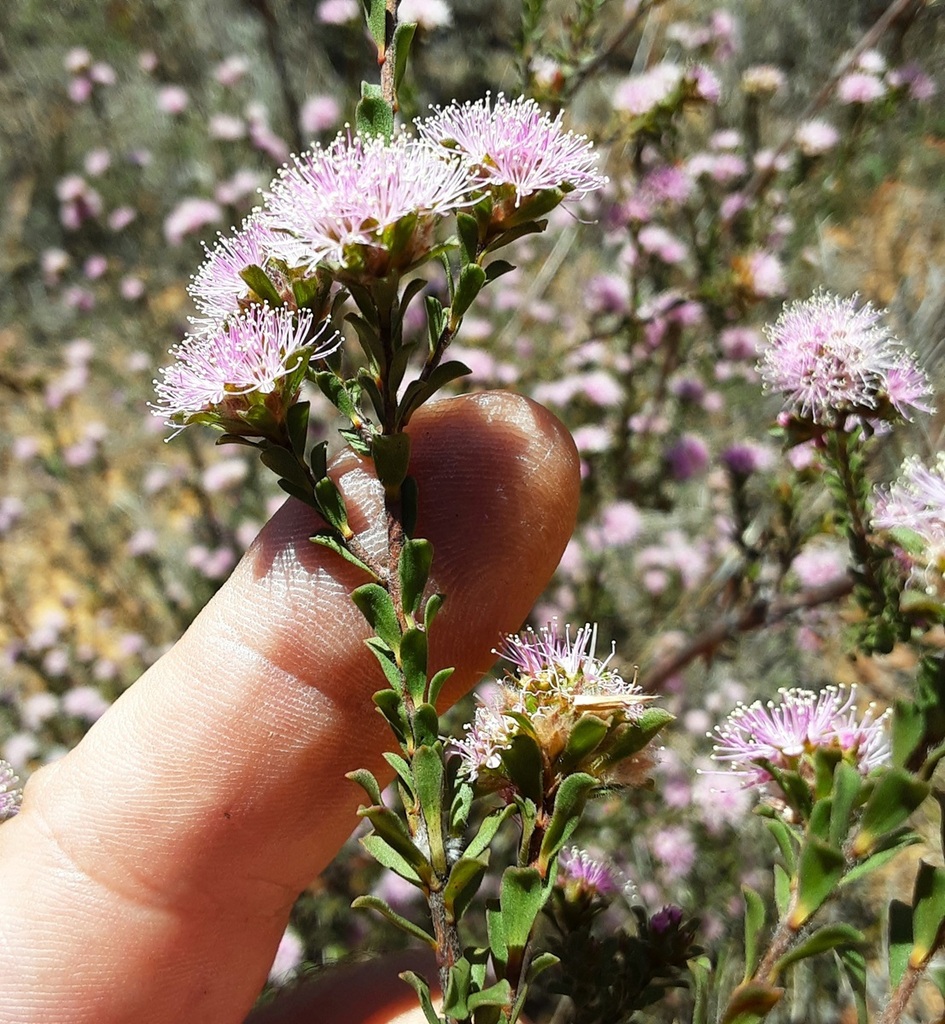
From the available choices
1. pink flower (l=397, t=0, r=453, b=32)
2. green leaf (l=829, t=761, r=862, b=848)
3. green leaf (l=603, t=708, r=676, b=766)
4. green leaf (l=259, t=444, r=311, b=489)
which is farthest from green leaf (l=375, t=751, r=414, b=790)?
pink flower (l=397, t=0, r=453, b=32)

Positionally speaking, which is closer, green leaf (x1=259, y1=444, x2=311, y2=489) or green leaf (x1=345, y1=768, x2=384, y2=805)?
green leaf (x1=345, y1=768, x2=384, y2=805)

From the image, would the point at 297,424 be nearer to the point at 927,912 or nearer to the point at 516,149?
the point at 516,149

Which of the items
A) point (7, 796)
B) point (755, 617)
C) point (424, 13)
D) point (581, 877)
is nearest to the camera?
point (581, 877)

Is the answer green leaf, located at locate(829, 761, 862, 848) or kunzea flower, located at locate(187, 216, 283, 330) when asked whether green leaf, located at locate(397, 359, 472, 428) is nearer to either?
kunzea flower, located at locate(187, 216, 283, 330)

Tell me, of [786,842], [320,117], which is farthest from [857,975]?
[320,117]

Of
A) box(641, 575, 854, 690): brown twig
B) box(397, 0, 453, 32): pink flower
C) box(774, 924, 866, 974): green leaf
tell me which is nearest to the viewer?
box(774, 924, 866, 974): green leaf

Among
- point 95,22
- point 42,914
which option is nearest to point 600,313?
point 42,914
